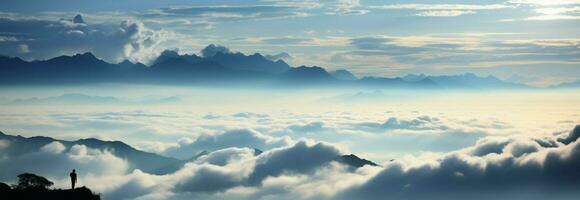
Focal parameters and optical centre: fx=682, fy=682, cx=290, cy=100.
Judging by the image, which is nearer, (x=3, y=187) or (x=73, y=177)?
(x=73, y=177)

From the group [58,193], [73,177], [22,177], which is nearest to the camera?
[73,177]

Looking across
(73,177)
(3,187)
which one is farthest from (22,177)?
(73,177)

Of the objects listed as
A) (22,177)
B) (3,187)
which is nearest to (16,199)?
(3,187)

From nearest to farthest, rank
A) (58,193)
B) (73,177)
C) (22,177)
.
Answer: (73,177) → (58,193) → (22,177)

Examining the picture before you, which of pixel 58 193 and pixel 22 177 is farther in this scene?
pixel 22 177

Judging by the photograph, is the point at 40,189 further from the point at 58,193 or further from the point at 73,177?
the point at 73,177

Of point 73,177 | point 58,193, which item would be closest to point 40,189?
point 58,193

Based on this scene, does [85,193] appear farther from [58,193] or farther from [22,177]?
[22,177]
